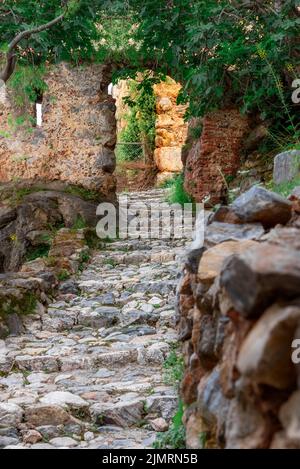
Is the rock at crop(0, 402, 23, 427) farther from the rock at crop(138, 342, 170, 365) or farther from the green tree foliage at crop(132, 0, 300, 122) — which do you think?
the green tree foliage at crop(132, 0, 300, 122)

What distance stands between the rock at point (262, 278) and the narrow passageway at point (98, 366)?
1836 mm

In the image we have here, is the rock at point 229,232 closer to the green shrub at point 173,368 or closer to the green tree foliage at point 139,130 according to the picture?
the green shrub at point 173,368

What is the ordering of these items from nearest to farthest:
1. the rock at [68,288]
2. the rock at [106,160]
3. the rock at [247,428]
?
the rock at [247,428], the rock at [68,288], the rock at [106,160]

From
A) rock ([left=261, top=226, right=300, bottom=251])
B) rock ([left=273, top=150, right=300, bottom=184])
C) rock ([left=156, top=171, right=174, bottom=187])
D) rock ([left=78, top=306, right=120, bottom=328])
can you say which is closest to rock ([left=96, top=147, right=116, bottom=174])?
rock ([left=78, top=306, right=120, bottom=328])

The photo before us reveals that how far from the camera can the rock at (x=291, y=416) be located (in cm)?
138

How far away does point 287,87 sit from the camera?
29.7 ft

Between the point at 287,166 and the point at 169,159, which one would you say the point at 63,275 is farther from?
the point at 169,159

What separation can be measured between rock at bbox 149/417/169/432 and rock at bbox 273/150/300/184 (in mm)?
2314

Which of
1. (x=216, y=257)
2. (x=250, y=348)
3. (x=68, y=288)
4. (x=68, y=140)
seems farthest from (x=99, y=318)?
(x=68, y=140)

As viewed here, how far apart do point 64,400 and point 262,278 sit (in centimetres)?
270

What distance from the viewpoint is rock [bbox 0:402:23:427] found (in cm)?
349

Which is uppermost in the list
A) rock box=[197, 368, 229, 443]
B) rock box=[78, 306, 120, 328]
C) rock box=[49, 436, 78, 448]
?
rock box=[197, 368, 229, 443]

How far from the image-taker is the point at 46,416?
11.7 ft

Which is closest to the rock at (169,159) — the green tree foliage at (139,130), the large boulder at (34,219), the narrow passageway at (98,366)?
the green tree foliage at (139,130)
